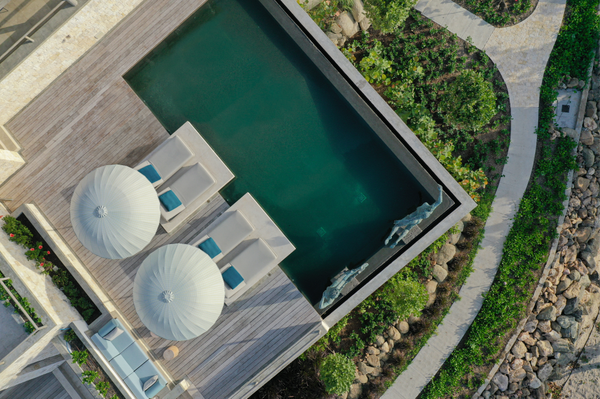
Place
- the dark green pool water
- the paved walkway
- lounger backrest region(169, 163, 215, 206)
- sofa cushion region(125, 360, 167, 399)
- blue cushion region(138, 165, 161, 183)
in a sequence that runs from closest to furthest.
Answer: sofa cushion region(125, 360, 167, 399) < blue cushion region(138, 165, 161, 183) < lounger backrest region(169, 163, 215, 206) < the dark green pool water < the paved walkway

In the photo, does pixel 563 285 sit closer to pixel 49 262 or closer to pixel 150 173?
pixel 150 173

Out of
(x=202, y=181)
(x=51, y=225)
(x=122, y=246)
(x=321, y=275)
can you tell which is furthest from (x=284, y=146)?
(x=51, y=225)

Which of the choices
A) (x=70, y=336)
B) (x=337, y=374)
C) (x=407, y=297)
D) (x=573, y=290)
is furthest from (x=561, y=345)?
(x=70, y=336)

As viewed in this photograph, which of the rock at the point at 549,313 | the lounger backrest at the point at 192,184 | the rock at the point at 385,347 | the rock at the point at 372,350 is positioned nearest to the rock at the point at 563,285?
the rock at the point at 549,313

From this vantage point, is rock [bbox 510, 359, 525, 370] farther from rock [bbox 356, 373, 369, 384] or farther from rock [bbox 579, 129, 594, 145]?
rock [bbox 579, 129, 594, 145]

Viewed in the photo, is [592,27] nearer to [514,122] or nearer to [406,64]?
[514,122]

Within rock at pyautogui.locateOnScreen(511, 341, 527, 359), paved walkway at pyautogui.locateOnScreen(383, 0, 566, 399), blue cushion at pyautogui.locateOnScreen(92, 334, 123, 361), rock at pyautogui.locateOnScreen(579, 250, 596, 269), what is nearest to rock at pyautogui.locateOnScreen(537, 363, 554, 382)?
rock at pyautogui.locateOnScreen(511, 341, 527, 359)
